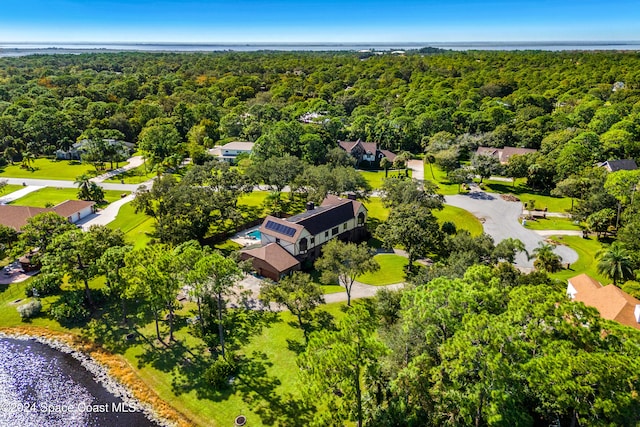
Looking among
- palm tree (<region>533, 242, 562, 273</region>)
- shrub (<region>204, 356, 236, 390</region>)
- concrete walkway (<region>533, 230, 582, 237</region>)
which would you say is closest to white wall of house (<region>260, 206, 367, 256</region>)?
shrub (<region>204, 356, 236, 390</region>)

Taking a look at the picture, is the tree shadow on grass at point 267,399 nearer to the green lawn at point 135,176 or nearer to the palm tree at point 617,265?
the palm tree at point 617,265

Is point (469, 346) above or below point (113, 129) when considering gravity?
above

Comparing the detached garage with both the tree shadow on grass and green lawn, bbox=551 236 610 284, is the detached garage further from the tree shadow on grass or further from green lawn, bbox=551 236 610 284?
green lawn, bbox=551 236 610 284

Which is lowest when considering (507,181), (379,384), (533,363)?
(507,181)

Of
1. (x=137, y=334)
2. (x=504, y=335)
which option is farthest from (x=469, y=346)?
(x=137, y=334)

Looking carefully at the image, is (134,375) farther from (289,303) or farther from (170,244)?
(170,244)
